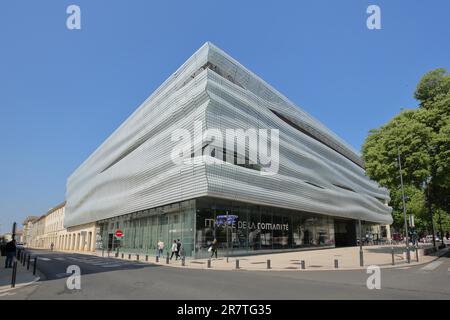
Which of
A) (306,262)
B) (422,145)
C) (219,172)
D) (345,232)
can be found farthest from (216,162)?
(345,232)

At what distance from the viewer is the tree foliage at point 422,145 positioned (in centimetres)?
2500

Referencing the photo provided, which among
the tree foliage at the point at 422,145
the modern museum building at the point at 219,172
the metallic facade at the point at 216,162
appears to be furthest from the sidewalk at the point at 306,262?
the metallic facade at the point at 216,162

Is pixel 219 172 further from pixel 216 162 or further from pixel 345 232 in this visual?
pixel 345 232

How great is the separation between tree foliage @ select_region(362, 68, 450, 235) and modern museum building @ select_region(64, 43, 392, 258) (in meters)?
11.6

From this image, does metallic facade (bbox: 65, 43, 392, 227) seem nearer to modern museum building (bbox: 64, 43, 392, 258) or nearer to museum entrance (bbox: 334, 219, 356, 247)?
modern museum building (bbox: 64, 43, 392, 258)

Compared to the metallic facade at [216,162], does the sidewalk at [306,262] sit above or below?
below

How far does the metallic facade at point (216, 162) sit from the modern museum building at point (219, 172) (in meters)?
0.14

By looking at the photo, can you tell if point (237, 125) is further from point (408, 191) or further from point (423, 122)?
point (408, 191)

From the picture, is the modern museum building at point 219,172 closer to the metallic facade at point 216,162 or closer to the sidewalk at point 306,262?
the metallic facade at point 216,162

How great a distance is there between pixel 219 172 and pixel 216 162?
983mm

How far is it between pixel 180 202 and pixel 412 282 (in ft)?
77.9

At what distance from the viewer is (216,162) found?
29750mm
